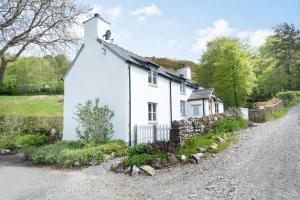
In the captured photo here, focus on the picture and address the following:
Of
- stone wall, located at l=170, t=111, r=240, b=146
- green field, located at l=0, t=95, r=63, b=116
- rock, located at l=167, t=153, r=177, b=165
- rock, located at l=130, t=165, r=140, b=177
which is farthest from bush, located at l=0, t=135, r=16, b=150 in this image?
green field, located at l=0, t=95, r=63, b=116

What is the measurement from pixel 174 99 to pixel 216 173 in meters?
16.6

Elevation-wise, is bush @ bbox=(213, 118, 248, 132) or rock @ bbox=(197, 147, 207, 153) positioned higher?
bush @ bbox=(213, 118, 248, 132)

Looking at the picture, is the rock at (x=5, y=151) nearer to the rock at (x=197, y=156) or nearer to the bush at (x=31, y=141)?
the bush at (x=31, y=141)

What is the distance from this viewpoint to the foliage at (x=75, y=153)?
1582cm

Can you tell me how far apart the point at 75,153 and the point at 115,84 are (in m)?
6.51

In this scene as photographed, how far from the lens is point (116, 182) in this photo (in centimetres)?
1224

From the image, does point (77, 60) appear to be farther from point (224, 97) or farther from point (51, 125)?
point (224, 97)

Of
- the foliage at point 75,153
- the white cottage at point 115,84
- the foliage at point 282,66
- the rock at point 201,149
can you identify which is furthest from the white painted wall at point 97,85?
the foliage at point 282,66

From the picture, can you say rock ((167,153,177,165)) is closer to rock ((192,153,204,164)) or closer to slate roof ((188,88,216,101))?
rock ((192,153,204,164))

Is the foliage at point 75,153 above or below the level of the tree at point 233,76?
below

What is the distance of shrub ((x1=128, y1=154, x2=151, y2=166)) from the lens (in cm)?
1383

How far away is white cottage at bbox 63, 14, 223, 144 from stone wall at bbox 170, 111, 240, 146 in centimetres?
471

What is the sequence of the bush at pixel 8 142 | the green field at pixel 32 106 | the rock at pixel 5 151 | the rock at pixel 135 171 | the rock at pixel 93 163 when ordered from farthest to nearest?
the green field at pixel 32 106, the bush at pixel 8 142, the rock at pixel 5 151, the rock at pixel 93 163, the rock at pixel 135 171

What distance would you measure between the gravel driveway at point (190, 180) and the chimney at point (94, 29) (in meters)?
10.9
